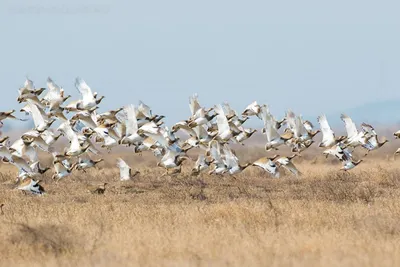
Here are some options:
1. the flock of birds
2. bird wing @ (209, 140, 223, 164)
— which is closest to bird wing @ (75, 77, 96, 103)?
the flock of birds

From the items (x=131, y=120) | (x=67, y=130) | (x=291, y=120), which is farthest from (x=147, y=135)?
(x=291, y=120)

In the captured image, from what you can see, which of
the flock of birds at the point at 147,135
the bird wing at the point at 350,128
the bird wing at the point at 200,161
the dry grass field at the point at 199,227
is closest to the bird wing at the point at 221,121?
the flock of birds at the point at 147,135

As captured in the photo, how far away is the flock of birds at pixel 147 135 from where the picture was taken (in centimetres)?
2398

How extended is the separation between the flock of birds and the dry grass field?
190cm

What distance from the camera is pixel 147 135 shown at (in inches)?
970

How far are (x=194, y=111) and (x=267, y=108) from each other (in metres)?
2.03

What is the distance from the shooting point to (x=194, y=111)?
2638 cm

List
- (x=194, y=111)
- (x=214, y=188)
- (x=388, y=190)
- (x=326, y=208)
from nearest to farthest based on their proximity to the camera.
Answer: (x=326, y=208)
(x=388, y=190)
(x=214, y=188)
(x=194, y=111)

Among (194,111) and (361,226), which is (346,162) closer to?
(194,111)

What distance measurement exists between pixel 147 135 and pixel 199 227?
11.5 m

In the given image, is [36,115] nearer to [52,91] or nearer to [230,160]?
[52,91]

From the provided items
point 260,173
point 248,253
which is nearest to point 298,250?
point 248,253

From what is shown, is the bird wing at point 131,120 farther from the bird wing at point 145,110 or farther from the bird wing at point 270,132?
the bird wing at point 270,132

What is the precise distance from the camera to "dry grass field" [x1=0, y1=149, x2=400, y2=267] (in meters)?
10.6
